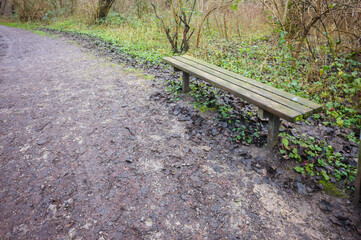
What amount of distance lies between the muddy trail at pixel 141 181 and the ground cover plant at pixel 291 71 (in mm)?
302

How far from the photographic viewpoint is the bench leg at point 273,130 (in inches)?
90.4

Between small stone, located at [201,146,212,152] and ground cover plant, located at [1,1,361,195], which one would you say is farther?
small stone, located at [201,146,212,152]

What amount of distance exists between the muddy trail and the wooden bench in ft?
1.36

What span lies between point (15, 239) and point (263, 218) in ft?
6.24

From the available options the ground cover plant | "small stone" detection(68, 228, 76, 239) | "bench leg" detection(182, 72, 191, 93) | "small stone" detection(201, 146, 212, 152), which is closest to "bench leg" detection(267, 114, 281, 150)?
the ground cover plant

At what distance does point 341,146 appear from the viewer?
2570 mm

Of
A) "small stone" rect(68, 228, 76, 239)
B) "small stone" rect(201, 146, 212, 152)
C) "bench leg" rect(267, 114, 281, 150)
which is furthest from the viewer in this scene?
"small stone" rect(201, 146, 212, 152)

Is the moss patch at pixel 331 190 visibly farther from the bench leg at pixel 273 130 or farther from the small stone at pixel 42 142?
the small stone at pixel 42 142

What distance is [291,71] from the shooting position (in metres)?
4.23

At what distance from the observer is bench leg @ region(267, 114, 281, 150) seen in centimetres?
229

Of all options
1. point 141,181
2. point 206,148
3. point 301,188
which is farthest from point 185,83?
point 301,188

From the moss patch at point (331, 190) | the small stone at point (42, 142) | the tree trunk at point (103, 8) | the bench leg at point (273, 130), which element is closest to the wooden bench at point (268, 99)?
the bench leg at point (273, 130)

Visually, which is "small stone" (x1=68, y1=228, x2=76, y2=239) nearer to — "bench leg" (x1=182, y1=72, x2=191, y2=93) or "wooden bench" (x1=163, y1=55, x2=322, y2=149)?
"wooden bench" (x1=163, y1=55, x2=322, y2=149)

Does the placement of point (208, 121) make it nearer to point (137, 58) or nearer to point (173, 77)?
point (173, 77)
